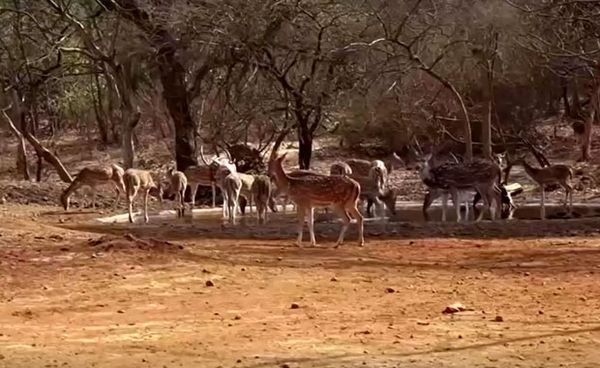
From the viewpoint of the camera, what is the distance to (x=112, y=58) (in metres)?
28.7

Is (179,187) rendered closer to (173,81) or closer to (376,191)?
(376,191)

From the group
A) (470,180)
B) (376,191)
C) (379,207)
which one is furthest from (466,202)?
(376,191)

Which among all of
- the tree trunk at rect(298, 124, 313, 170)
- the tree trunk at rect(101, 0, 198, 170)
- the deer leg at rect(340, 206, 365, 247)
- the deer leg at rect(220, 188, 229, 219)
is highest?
the tree trunk at rect(101, 0, 198, 170)

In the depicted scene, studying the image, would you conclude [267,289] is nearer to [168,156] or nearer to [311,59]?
[311,59]

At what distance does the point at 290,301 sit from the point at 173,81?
59.2 feet

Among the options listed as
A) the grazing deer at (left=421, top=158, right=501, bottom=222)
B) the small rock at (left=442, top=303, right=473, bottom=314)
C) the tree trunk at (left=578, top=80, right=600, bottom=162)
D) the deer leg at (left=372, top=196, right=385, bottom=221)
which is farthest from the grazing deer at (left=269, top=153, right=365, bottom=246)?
the tree trunk at (left=578, top=80, right=600, bottom=162)

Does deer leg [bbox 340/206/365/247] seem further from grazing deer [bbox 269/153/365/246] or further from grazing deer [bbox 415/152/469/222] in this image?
grazing deer [bbox 415/152/469/222]

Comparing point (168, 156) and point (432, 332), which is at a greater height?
point (168, 156)

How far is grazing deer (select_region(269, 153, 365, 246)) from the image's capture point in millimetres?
17438

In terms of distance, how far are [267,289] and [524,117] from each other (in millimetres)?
25856

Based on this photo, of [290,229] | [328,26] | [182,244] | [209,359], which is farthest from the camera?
[328,26]

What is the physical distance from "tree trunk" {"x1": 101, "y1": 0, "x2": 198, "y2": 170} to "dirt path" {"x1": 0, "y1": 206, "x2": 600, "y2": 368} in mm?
10121

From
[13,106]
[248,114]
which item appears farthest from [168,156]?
[248,114]

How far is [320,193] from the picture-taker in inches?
685
